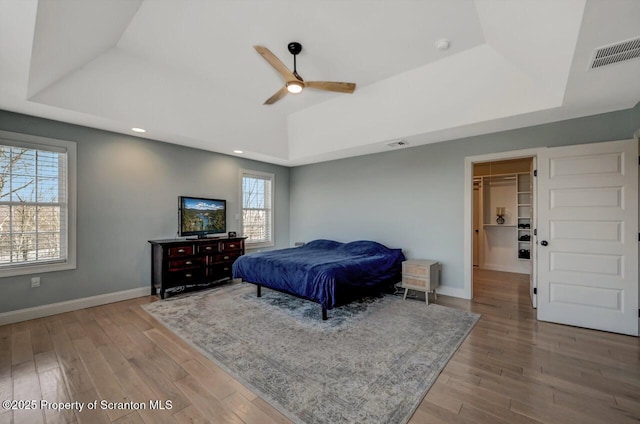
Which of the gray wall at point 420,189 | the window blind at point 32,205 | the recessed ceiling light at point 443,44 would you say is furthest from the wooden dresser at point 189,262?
the recessed ceiling light at point 443,44

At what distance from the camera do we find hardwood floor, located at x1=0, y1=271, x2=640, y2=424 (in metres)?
1.77

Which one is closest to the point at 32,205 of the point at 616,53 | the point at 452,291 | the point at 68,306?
the point at 68,306

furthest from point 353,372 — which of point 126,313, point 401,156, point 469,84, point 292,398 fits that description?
point 401,156

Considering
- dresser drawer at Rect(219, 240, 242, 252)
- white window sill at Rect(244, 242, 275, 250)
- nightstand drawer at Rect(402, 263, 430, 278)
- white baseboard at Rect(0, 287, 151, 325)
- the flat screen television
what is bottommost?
white baseboard at Rect(0, 287, 151, 325)

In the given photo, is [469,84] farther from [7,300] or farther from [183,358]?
[7,300]

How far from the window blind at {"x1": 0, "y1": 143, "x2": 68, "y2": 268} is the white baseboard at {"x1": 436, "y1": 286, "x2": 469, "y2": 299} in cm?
562

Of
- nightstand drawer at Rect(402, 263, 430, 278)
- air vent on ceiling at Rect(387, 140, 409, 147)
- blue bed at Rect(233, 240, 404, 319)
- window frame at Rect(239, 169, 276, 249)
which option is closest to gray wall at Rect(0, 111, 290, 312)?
window frame at Rect(239, 169, 276, 249)

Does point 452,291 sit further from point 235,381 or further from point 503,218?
point 235,381

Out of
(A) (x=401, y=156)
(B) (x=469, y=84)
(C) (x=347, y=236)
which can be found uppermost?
(B) (x=469, y=84)

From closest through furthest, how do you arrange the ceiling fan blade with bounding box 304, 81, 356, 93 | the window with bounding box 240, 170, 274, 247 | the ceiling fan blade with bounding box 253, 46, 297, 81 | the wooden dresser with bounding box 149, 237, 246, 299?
the ceiling fan blade with bounding box 253, 46, 297, 81, the ceiling fan blade with bounding box 304, 81, 356, 93, the wooden dresser with bounding box 149, 237, 246, 299, the window with bounding box 240, 170, 274, 247

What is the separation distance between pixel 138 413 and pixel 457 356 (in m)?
2.59

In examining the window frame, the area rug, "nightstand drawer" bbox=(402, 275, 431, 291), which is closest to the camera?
the area rug

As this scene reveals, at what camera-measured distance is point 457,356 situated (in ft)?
8.18

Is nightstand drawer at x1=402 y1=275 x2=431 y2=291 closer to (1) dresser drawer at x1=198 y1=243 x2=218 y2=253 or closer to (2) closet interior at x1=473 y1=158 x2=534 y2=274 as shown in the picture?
(1) dresser drawer at x1=198 y1=243 x2=218 y2=253
